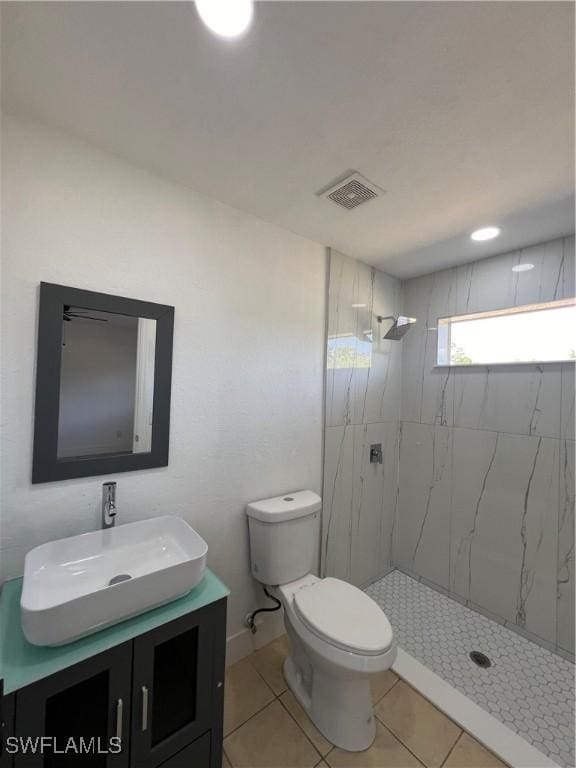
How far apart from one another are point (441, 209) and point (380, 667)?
6.81ft

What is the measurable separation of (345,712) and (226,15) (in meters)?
2.41

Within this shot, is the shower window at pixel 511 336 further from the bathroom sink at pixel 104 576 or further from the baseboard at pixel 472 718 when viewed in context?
the bathroom sink at pixel 104 576

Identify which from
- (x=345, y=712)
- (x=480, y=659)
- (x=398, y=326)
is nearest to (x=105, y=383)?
(x=345, y=712)

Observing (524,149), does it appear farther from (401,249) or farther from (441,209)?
(401,249)

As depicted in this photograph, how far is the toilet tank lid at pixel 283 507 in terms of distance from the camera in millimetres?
1628

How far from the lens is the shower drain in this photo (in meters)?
1.74

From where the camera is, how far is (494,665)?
174cm

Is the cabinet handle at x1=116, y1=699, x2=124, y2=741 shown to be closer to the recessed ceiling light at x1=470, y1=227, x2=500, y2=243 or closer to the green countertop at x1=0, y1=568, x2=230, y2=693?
the green countertop at x1=0, y1=568, x2=230, y2=693

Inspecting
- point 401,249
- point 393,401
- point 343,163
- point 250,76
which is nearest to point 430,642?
point 393,401

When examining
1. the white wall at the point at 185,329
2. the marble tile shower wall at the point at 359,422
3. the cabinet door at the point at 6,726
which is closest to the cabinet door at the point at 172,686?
the cabinet door at the point at 6,726

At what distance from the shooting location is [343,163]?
1.30 meters

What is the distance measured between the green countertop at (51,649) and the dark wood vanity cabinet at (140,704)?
0.8 inches

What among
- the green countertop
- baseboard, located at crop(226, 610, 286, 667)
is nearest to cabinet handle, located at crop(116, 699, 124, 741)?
the green countertop

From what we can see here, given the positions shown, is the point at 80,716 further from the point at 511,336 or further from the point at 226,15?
the point at 511,336
